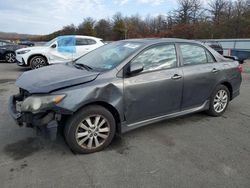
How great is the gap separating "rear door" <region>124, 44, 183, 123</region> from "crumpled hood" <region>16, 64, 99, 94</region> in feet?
2.00

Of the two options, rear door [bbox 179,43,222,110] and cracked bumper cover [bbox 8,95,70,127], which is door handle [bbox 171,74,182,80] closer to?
rear door [bbox 179,43,222,110]

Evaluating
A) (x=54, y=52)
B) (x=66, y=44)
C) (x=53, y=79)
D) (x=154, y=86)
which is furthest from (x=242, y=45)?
(x=53, y=79)

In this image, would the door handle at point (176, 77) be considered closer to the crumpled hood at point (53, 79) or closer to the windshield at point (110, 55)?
the windshield at point (110, 55)

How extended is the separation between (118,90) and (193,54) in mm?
1757

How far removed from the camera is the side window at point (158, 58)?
3533 mm

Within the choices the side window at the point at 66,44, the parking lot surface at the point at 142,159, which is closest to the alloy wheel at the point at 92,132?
the parking lot surface at the point at 142,159

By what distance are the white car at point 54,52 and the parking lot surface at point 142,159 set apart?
6.77 meters

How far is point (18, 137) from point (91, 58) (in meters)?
1.75

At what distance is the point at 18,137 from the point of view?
3633 millimetres

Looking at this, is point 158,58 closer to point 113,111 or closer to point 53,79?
point 113,111

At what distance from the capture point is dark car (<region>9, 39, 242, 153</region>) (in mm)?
2906

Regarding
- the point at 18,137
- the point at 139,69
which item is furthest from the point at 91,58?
the point at 18,137

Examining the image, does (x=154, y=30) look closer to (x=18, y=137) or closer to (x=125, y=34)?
(x=125, y=34)

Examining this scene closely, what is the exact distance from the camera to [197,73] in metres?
4.05
